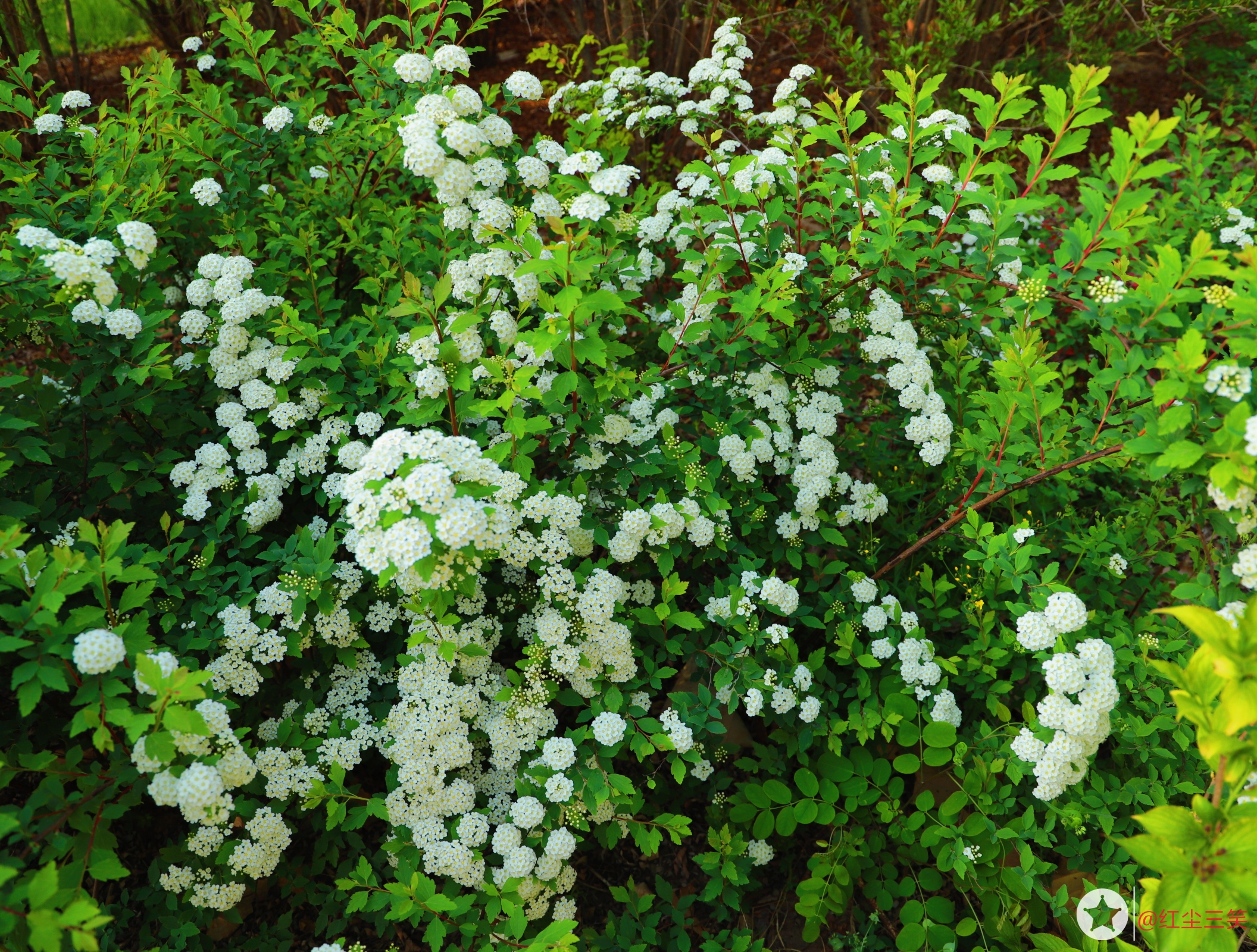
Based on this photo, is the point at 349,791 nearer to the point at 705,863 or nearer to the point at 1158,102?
the point at 705,863

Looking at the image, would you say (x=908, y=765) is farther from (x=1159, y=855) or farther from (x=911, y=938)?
(x=1159, y=855)

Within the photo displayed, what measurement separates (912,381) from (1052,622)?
0.93 meters

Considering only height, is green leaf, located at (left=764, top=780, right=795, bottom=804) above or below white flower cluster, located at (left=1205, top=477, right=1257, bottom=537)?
below

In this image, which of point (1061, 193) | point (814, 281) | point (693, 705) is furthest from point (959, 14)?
point (693, 705)

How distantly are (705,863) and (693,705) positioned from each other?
22.8 inches

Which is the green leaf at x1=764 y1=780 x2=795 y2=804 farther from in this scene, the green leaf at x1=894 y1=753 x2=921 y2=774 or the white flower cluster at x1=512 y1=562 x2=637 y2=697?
the white flower cluster at x1=512 y1=562 x2=637 y2=697

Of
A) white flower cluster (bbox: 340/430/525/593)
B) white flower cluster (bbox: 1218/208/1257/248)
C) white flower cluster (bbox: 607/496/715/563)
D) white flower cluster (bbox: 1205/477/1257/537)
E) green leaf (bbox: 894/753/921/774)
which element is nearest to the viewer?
white flower cluster (bbox: 1205/477/1257/537)

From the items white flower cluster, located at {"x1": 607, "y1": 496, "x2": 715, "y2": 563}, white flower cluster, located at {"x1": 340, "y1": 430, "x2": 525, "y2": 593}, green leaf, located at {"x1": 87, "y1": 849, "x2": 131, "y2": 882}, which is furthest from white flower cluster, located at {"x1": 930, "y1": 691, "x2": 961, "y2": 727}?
green leaf, located at {"x1": 87, "y1": 849, "x2": 131, "y2": 882}

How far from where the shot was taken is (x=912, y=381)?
9.57 feet

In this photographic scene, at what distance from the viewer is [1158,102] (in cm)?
699

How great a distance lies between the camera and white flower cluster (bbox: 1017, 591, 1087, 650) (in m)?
2.43

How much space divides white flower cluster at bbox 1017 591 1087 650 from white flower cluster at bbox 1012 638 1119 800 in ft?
0.19

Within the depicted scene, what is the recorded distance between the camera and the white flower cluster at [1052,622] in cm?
243

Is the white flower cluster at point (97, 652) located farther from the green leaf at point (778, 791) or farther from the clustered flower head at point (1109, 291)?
the clustered flower head at point (1109, 291)
